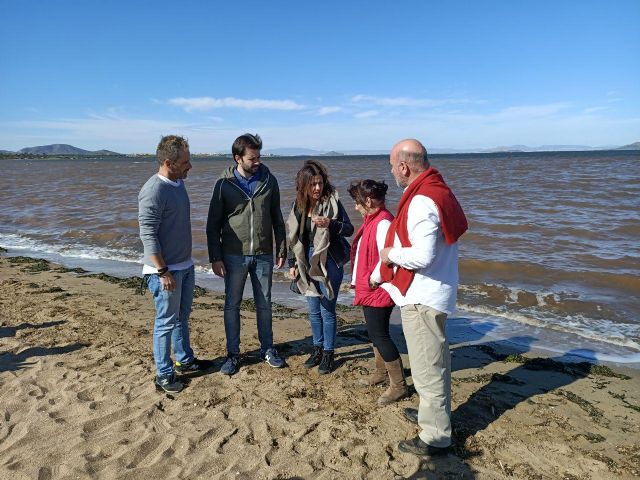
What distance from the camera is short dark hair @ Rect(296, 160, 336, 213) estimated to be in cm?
418

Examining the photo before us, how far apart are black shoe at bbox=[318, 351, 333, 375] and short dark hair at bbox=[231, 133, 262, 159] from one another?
209cm

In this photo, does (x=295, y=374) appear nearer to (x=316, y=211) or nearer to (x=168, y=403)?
(x=168, y=403)

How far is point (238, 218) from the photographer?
14.1 ft

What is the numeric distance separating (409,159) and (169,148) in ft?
6.44

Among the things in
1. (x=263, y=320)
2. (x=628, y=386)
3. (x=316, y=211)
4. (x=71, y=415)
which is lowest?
(x=628, y=386)

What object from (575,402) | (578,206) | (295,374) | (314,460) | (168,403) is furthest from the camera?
(578,206)

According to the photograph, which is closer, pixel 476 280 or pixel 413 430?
pixel 413 430

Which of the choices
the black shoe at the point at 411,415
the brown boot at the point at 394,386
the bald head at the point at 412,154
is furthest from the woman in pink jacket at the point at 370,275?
the bald head at the point at 412,154

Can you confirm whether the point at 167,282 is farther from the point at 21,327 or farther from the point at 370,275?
the point at 21,327

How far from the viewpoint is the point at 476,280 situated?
8.59 meters

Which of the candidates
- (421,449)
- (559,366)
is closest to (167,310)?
(421,449)

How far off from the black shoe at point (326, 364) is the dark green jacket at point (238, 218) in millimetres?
1183

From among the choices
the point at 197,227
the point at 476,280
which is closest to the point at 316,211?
the point at 476,280

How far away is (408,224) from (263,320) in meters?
2.23
